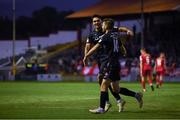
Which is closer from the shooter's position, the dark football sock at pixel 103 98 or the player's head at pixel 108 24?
the player's head at pixel 108 24

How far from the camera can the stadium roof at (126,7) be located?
2440 inches

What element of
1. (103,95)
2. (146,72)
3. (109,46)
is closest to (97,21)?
(109,46)

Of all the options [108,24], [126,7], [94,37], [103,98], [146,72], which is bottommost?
[103,98]

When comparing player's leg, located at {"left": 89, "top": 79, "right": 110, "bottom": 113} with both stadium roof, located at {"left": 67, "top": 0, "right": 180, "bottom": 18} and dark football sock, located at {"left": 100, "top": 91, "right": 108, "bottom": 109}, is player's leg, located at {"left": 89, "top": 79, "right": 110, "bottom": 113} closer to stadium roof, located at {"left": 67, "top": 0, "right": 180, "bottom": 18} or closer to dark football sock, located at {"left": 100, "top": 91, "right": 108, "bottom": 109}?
dark football sock, located at {"left": 100, "top": 91, "right": 108, "bottom": 109}

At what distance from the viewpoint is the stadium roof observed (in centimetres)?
6199

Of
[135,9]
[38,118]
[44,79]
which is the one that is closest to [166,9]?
[135,9]

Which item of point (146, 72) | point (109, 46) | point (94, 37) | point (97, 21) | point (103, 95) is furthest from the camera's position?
point (146, 72)

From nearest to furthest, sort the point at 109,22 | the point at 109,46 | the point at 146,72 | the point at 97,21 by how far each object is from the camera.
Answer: the point at 109,22 < the point at 109,46 < the point at 97,21 < the point at 146,72

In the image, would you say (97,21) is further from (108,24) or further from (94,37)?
(94,37)

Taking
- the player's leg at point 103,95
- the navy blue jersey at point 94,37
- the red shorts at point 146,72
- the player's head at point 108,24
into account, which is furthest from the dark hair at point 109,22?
the red shorts at point 146,72

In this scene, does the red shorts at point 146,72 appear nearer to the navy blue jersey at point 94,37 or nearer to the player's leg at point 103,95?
the navy blue jersey at point 94,37

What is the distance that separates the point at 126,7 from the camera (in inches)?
2689

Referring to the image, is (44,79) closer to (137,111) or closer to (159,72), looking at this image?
(159,72)

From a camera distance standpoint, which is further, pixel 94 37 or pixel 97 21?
pixel 94 37
